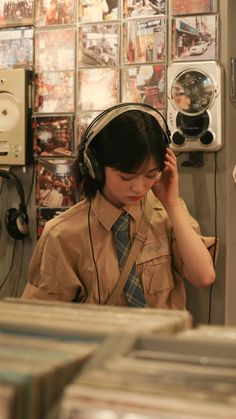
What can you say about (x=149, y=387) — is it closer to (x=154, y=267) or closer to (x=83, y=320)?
(x=83, y=320)

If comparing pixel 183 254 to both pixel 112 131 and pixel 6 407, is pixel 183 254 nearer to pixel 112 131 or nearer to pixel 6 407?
pixel 112 131

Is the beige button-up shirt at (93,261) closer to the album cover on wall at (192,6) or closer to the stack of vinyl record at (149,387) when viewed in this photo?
the stack of vinyl record at (149,387)

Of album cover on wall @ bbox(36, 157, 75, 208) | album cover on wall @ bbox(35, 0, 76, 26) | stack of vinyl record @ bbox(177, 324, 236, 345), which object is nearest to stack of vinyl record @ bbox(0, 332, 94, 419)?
stack of vinyl record @ bbox(177, 324, 236, 345)

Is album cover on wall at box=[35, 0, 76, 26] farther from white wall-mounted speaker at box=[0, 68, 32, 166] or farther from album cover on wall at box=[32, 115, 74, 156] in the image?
album cover on wall at box=[32, 115, 74, 156]

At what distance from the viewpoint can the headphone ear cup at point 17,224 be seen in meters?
2.78

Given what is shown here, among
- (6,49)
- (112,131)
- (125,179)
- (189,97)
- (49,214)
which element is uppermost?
(6,49)

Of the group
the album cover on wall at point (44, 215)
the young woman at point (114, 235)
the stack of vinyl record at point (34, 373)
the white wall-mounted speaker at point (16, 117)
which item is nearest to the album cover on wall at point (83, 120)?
the white wall-mounted speaker at point (16, 117)

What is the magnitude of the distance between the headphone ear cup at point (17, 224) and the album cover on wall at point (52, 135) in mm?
312

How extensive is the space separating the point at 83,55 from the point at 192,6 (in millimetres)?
566

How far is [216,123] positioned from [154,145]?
100 cm

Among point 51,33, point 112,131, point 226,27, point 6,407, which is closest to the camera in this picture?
point 6,407

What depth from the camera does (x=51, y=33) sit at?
2.77m

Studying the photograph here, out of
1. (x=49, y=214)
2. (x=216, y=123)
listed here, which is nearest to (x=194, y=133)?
(x=216, y=123)

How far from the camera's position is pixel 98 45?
8.87ft
